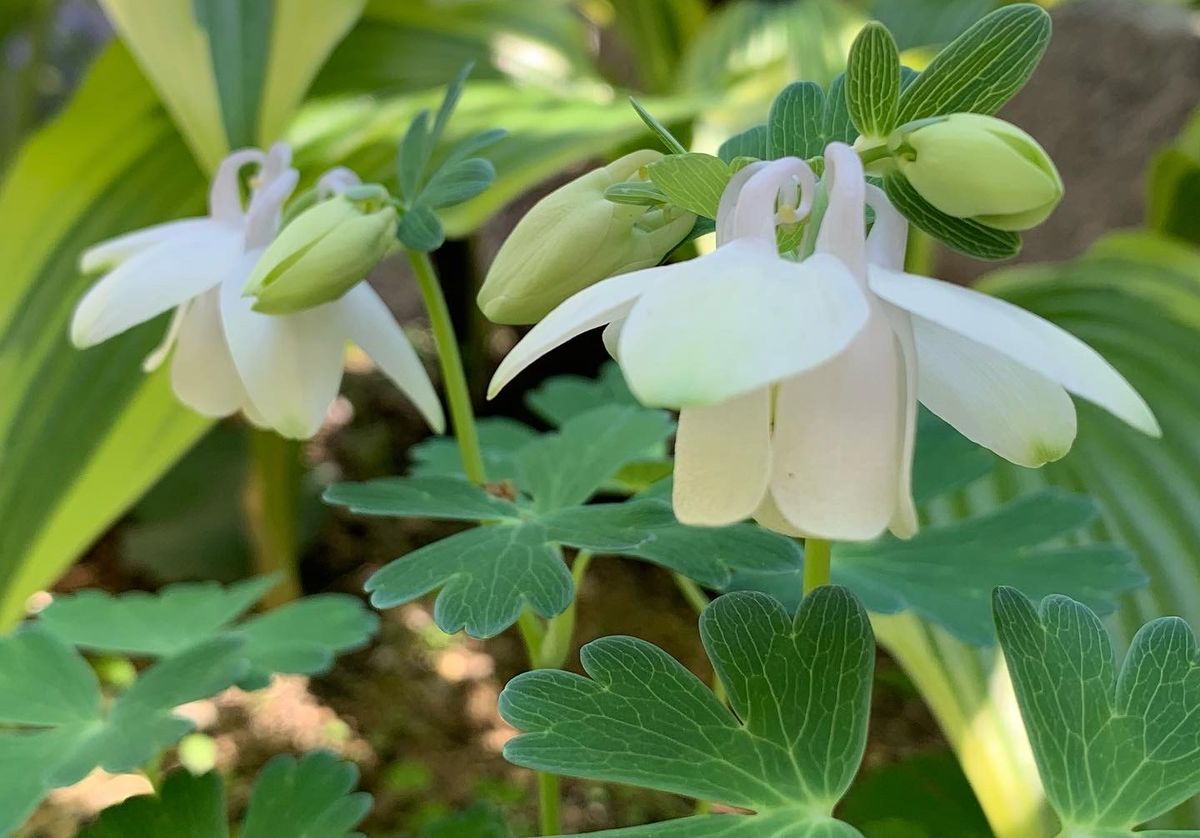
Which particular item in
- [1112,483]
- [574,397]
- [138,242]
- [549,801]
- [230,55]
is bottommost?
[1112,483]

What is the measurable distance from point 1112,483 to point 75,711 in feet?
2.32

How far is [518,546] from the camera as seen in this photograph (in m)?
0.39

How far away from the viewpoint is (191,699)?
41 cm

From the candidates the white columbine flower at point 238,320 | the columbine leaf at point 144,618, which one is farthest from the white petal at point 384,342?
the columbine leaf at point 144,618

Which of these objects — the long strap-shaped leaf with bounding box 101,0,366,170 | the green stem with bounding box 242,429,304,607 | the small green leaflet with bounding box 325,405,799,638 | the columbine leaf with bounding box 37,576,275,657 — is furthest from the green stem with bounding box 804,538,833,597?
the green stem with bounding box 242,429,304,607

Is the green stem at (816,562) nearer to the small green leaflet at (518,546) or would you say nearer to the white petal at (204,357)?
the small green leaflet at (518,546)

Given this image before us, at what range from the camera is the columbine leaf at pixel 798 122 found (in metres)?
0.33

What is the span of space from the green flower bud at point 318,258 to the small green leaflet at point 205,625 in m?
0.23

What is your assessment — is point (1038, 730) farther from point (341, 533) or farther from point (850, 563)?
point (341, 533)

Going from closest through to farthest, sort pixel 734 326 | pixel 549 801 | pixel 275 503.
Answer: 1. pixel 734 326
2. pixel 549 801
3. pixel 275 503

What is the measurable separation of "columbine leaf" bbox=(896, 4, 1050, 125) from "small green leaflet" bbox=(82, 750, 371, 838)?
0.36 m

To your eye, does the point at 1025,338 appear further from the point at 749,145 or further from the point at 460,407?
the point at 460,407

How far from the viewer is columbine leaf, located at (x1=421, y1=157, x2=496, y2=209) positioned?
0.39 m

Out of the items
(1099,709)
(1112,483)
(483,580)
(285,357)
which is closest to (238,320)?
(285,357)
